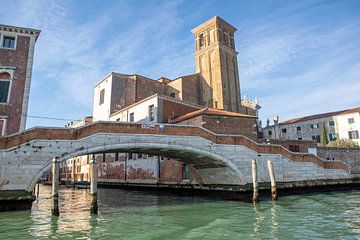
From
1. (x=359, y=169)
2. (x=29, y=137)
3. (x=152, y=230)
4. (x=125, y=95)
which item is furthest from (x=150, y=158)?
(x=359, y=169)

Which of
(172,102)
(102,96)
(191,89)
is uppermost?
(191,89)

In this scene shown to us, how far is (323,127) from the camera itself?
116 ft

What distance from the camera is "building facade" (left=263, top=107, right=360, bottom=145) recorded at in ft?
112

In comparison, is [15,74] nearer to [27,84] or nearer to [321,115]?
[27,84]

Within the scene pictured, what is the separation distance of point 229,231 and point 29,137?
9.19 m

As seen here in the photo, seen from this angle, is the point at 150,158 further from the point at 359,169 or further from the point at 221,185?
the point at 359,169

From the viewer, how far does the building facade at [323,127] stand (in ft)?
112

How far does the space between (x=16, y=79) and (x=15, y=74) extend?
302 millimetres

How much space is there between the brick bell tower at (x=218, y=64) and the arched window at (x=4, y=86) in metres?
20.2

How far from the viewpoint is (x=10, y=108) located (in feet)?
47.9

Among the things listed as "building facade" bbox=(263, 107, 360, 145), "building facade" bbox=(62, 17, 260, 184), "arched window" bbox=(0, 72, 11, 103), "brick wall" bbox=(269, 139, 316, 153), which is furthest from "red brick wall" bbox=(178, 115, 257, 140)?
"building facade" bbox=(263, 107, 360, 145)

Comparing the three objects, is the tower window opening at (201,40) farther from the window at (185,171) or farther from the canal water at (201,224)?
the canal water at (201,224)

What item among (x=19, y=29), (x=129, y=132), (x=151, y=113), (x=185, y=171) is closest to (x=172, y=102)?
(x=151, y=113)

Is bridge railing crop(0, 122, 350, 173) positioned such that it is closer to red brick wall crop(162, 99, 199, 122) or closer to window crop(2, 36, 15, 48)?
window crop(2, 36, 15, 48)
